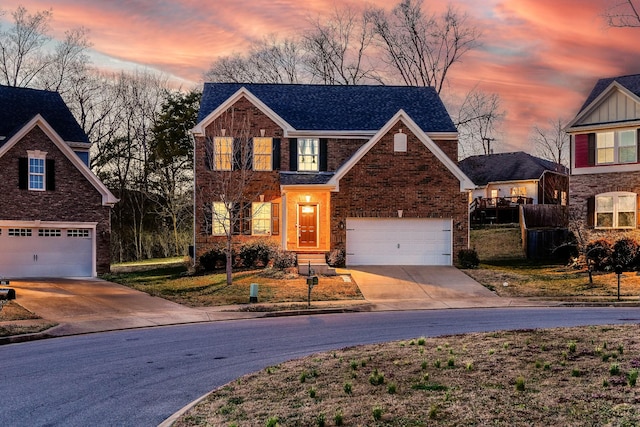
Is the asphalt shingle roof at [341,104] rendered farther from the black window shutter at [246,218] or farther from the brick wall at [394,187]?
the black window shutter at [246,218]

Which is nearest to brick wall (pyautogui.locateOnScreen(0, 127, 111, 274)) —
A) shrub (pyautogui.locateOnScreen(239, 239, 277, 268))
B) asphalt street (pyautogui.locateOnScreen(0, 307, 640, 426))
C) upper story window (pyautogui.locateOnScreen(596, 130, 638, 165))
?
shrub (pyautogui.locateOnScreen(239, 239, 277, 268))

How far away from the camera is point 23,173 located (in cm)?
3145

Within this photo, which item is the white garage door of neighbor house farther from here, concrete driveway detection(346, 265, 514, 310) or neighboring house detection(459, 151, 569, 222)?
neighboring house detection(459, 151, 569, 222)

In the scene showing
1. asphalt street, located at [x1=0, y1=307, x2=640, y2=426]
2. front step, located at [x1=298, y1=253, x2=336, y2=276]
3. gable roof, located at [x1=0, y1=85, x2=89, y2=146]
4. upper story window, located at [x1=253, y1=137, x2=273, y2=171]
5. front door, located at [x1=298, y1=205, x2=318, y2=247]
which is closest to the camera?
asphalt street, located at [x1=0, y1=307, x2=640, y2=426]

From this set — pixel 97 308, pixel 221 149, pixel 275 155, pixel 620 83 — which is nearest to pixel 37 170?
pixel 221 149

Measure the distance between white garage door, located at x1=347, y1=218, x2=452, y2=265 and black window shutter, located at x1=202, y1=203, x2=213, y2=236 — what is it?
22.1 feet

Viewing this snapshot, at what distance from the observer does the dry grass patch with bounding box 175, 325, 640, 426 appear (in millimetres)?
7324

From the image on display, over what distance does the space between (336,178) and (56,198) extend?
12.9m

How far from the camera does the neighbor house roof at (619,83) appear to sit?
34534 millimetres

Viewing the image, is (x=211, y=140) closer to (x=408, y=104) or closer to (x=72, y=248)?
(x=72, y=248)

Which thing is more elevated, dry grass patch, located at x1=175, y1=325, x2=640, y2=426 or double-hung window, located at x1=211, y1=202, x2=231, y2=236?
double-hung window, located at x1=211, y1=202, x2=231, y2=236

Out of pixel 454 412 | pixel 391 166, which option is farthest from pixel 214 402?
pixel 391 166

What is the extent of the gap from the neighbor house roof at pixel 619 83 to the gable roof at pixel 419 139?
8513mm

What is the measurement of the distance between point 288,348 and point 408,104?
1000 inches
